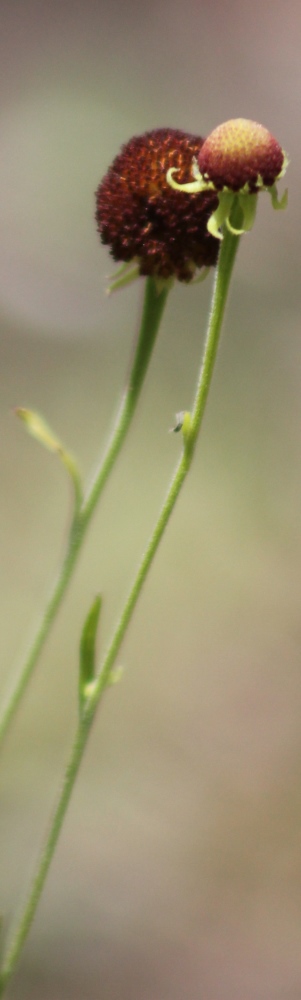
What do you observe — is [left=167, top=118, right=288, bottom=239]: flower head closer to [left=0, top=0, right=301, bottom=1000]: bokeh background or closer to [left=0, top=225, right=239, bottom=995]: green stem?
[left=0, top=225, right=239, bottom=995]: green stem

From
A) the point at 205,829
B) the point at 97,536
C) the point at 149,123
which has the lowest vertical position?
the point at 205,829

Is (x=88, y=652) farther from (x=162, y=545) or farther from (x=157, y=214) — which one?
(x=162, y=545)

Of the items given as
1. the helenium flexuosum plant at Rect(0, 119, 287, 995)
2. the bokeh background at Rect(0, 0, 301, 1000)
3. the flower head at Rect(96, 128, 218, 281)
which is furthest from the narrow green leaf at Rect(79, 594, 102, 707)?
the bokeh background at Rect(0, 0, 301, 1000)

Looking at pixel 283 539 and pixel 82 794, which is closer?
pixel 82 794

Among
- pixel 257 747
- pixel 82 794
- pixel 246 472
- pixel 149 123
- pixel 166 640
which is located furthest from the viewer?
pixel 149 123

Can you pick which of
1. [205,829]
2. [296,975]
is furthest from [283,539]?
[296,975]

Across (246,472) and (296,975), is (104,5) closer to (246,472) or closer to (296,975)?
(246,472)

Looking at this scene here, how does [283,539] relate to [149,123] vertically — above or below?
below
